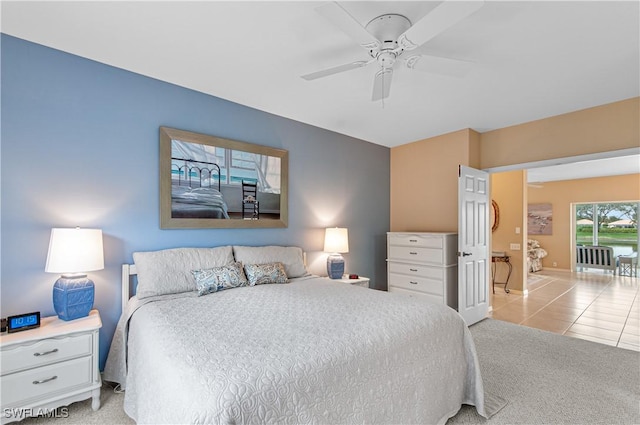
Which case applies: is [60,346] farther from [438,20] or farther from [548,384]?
[548,384]

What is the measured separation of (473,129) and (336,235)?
2397 millimetres

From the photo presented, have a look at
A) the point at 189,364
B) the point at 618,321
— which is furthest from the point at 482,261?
the point at 189,364

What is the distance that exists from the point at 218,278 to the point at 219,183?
105 centimetres

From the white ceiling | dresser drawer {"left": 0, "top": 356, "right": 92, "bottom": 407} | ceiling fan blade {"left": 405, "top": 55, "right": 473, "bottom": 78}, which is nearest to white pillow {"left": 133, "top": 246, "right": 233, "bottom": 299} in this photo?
dresser drawer {"left": 0, "top": 356, "right": 92, "bottom": 407}

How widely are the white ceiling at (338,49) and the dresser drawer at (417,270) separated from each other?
1.98m

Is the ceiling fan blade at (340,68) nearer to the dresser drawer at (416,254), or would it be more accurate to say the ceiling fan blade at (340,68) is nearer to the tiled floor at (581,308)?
the dresser drawer at (416,254)

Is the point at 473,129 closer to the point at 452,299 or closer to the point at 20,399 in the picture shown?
the point at 452,299

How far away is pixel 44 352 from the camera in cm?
189

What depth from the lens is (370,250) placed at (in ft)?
15.5

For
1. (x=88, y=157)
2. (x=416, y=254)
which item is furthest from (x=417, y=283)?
(x=88, y=157)

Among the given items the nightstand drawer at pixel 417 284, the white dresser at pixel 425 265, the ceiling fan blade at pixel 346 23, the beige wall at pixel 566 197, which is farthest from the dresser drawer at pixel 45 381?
the beige wall at pixel 566 197

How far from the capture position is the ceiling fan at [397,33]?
1491mm

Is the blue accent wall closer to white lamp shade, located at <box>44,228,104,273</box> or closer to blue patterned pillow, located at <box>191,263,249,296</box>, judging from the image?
white lamp shade, located at <box>44,228,104,273</box>

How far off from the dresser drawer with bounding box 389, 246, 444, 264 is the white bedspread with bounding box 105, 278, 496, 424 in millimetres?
1790
